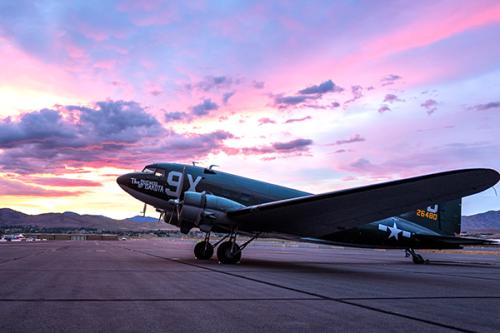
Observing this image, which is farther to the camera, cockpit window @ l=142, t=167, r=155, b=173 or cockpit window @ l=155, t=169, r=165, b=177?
cockpit window @ l=142, t=167, r=155, b=173

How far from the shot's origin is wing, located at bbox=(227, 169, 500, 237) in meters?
14.8

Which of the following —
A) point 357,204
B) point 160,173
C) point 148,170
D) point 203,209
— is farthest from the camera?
point 148,170

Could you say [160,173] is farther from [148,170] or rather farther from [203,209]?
[203,209]

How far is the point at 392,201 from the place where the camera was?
1712 centimetres

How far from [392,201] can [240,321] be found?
36.8ft

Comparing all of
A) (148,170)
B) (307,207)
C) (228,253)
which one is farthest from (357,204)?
(148,170)

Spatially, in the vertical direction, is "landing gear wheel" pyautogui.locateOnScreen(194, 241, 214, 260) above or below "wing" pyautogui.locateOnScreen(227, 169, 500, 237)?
below

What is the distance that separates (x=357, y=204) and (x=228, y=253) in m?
6.83

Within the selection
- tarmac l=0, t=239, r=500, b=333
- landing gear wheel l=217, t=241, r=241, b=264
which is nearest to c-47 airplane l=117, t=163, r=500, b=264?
landing gear wheel l=217, t=241, r=241, b=264

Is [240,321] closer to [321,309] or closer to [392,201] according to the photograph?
[321,309]

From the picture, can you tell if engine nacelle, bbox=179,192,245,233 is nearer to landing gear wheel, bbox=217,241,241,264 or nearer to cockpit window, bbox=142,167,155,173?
landing gear wheel, bbox=217,241,241,264

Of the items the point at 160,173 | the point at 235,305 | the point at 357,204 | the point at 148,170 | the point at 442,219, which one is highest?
the point at 148,170

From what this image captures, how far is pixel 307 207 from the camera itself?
1856 centimetres

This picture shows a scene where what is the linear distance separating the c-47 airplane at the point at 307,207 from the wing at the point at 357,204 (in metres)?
0.03
